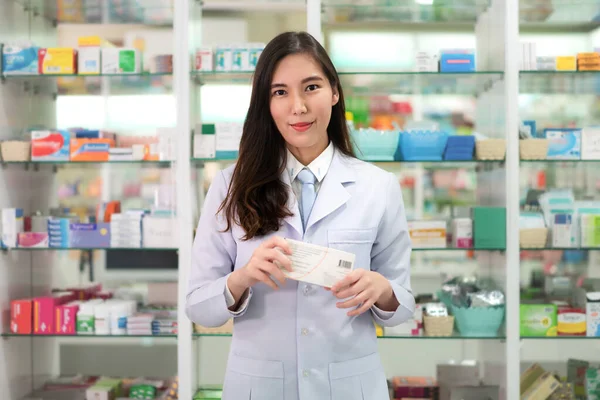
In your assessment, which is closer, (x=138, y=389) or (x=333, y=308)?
(x=333, y=308)

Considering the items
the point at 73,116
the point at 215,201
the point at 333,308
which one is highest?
the point at 73,116

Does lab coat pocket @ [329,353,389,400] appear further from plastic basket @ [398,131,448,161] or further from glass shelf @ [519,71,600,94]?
glass shelf @ [519,71,600,94]

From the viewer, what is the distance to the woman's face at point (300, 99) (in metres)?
1.90

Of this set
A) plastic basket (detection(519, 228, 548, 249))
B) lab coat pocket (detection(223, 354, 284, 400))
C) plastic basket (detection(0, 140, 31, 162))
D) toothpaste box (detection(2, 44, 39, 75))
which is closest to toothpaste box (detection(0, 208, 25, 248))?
plastic basket (detection(0, 140, 31, 162))

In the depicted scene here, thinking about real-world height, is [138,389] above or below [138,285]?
below

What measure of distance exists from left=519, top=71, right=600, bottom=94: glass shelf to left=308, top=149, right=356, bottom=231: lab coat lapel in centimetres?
244

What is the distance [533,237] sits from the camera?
3984mm

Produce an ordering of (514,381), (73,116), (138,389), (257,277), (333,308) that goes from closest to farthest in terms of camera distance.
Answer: (257,277) < (333,308) < (514,381) < (138,389) < (73,116)

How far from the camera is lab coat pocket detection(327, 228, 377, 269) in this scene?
190 centimetres

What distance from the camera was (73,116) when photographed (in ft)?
14.8

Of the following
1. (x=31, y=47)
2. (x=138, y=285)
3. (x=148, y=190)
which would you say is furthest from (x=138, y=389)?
(x=31, y=47)

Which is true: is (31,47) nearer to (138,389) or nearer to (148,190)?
(148,190)

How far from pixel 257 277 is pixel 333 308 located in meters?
0.28

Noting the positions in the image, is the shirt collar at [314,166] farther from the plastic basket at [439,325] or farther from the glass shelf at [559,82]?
the glass shelf at [559,82]
